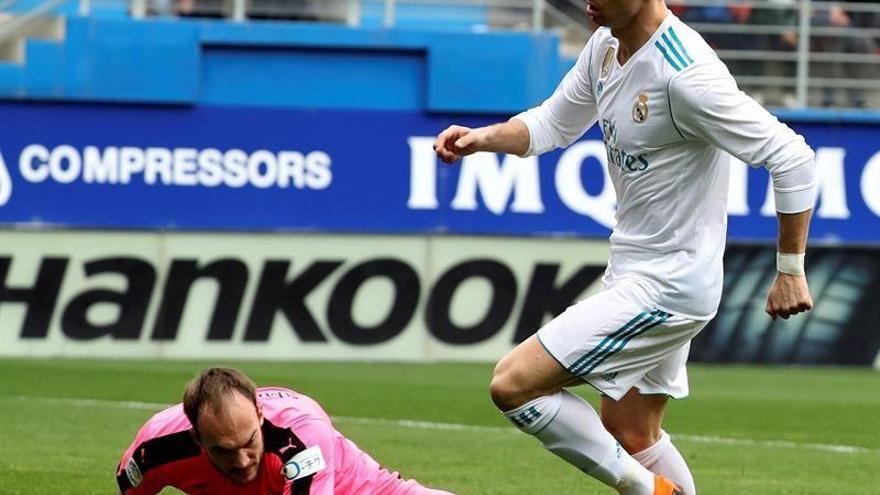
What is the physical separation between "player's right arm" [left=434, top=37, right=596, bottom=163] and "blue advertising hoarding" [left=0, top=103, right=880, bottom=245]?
10.3 meters

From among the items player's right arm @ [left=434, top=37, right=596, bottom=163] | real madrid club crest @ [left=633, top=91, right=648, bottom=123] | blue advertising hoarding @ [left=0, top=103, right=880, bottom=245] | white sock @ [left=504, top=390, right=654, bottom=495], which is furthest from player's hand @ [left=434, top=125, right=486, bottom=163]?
blue advertising hoarding @ [left=0, top=103, right=880, bottom=245]

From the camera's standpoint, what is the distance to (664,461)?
6.68 metres

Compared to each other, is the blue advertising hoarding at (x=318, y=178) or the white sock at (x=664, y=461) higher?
the white sock at (x=664, y=461)

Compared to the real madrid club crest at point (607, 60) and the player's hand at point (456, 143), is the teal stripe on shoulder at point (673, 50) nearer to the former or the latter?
the real madrid club crest at point (607, 60)

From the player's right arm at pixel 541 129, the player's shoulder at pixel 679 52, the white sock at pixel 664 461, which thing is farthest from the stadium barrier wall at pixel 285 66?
the player's shoulder at pixel 679 52

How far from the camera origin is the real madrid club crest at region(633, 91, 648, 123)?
6.02 metres

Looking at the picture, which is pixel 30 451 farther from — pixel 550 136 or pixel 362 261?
pixel 362 261

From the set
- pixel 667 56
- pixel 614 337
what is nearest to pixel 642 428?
pixel 614 337

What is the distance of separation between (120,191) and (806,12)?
7158 mm

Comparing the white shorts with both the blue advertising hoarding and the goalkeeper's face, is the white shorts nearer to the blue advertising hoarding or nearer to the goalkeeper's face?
the goalkeeper's face

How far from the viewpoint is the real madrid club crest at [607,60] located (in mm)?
6258

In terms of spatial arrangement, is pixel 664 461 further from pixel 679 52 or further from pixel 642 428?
pixel 679 52

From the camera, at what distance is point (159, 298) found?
16484 mm

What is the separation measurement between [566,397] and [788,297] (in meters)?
0.85
